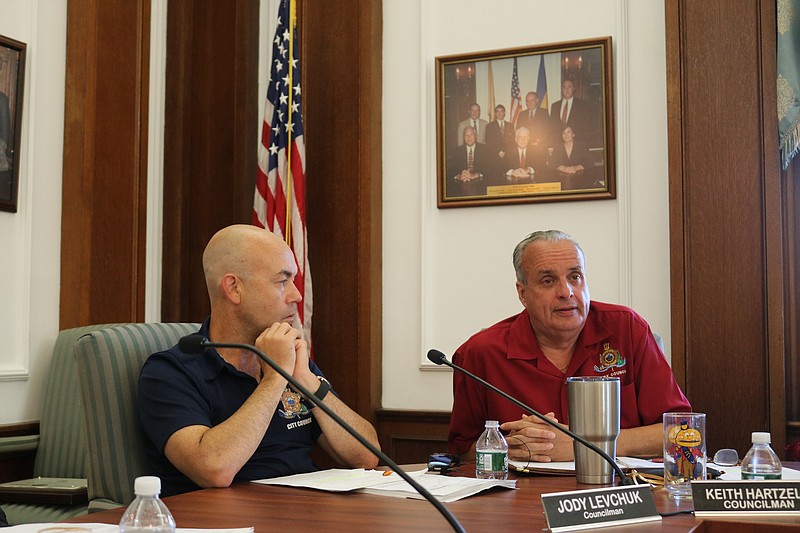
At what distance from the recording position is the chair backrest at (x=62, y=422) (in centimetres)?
340

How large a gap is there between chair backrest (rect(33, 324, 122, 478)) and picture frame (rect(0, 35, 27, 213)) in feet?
2.02

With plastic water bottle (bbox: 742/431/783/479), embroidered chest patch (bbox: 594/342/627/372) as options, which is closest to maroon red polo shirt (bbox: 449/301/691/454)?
embroidered chest patch (bbox: 594/342/627/372)

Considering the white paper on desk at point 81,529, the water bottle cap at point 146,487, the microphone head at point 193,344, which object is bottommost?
the white paper on desk at point 81,529

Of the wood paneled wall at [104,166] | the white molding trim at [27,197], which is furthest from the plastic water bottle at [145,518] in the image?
the wood paneled wall at [104,166]

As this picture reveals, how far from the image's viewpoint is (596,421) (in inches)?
78.3

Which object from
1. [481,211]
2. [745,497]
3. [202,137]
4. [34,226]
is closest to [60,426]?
[34,226]

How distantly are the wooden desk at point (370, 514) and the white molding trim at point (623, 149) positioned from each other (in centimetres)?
192

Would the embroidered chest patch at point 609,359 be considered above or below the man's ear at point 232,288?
below

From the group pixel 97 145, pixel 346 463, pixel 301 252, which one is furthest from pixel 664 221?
pixel 97 145

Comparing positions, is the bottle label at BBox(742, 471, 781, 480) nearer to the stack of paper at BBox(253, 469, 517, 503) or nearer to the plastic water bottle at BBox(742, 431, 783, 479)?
the plastic water bottle at BBox(742, 431, 783, 479)

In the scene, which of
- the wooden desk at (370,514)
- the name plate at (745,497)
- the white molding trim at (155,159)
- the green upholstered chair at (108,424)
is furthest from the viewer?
the white molding trim at (155,159)

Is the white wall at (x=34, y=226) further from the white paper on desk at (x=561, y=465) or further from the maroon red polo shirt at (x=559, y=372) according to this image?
the white paper on desk at (x=561, y=465)

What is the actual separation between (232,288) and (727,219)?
2007 mm

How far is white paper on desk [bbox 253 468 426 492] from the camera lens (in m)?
1.94
